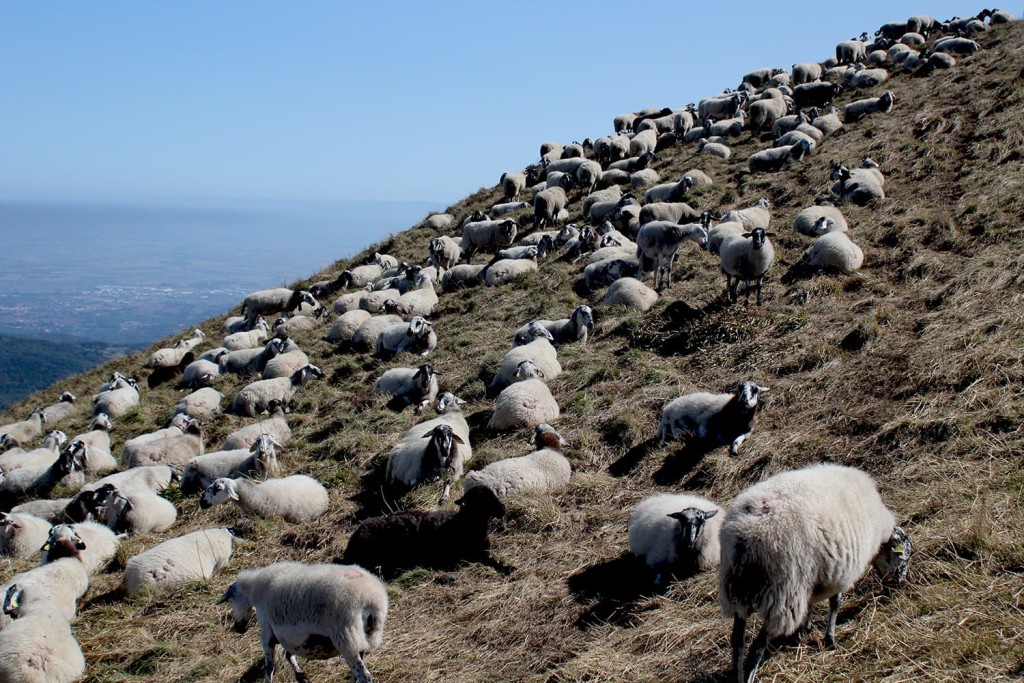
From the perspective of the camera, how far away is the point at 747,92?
114ft

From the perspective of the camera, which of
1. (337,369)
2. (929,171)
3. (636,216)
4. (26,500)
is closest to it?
(26,500)

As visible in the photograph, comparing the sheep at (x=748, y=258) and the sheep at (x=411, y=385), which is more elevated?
the sheep at (x=748, y=258)

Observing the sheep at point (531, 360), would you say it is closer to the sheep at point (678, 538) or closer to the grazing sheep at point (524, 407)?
the grazing sheep at point (524, 407)

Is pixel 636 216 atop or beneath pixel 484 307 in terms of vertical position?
atop

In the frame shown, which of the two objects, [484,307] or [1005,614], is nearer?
[1005,614]

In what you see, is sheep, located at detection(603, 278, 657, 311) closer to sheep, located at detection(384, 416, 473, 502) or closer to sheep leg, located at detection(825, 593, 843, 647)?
sheep, located at detection(384, 416, 473, 502)

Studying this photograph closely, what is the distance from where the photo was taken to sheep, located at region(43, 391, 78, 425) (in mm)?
18984

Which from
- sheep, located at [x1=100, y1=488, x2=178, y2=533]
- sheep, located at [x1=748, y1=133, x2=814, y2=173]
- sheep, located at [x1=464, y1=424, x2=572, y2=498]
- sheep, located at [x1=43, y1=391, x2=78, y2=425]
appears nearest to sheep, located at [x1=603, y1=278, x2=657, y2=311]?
sheep, located at [x1=464, y1=424, x2=572, y2=498]

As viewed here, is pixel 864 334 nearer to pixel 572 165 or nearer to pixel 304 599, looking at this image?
pixel 304 599

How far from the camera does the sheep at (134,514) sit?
10.2 metres

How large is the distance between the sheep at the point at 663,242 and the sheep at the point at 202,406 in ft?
31.3

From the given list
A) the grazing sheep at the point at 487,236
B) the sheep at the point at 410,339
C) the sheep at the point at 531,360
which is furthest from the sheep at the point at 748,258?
the grazing sheep at the point at 487,236

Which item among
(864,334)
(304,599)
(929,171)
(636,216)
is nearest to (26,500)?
(304,599)

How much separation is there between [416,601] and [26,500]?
956 cm
